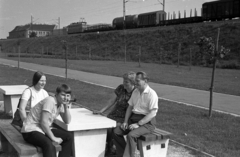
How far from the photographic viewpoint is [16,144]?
465 centimetres

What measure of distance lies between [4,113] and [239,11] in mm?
34676

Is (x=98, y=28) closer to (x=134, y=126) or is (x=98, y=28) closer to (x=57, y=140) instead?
(x=134, y=126)

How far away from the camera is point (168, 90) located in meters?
14.2

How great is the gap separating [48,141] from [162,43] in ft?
133

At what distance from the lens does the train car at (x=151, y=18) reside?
51.1m

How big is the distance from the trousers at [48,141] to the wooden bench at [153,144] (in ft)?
3.35

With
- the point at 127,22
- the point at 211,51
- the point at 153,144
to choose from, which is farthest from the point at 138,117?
the point at 127,22

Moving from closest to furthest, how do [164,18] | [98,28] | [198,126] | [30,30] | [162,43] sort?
1. [198,126]
2. [162,43]
3. [164,18]
4. [98,28]
5. [30,30]

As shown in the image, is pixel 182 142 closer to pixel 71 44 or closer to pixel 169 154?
pixel 169 154

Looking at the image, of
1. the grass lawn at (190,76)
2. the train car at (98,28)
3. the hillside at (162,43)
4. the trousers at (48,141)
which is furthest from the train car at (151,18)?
the trousers at (48,141)

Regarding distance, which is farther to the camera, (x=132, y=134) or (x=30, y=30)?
(x=30, y=30)

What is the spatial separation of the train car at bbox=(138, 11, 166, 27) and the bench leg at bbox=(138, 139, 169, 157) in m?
46.4

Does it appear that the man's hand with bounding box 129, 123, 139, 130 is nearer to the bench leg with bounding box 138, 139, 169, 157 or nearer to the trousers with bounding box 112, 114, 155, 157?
the trousers with bounding box 112, 114, 155, 157

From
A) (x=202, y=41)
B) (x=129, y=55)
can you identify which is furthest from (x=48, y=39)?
(x=202, y=41)
